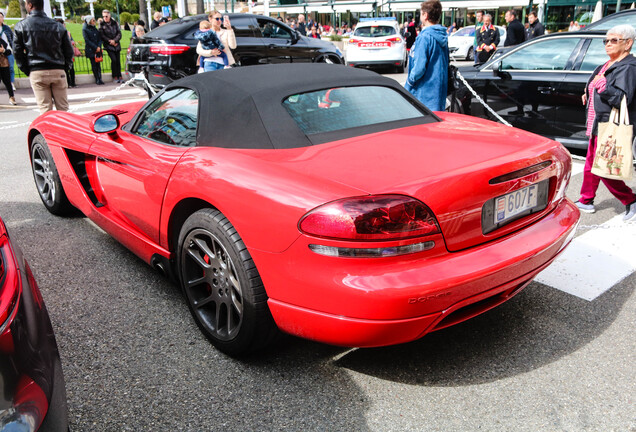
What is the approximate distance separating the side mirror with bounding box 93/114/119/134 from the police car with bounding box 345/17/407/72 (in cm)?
1526

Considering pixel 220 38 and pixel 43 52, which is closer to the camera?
pixel 43 52

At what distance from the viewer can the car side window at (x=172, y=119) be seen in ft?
10.3

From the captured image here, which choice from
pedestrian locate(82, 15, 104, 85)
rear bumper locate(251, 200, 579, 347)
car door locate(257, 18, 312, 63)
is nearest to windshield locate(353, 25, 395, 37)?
car door locate(257, 18, 312, 63)

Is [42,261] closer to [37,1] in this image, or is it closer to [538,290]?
[538,290]

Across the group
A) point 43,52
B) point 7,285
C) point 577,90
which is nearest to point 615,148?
point 577,90

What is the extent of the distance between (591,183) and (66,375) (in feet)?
14.2

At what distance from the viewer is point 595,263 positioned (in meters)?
3.88

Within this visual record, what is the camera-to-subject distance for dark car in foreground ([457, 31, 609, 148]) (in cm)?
645

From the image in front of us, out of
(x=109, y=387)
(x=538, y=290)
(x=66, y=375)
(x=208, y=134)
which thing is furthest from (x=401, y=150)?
(x=66, y=375)

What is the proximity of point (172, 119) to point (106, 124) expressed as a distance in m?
0.57

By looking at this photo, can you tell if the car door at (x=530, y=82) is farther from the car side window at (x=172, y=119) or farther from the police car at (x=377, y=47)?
the police car at (x=377, y=47)

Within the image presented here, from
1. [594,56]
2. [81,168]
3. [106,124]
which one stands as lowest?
[81,168]

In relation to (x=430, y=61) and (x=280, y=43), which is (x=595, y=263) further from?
(x=280, y=43)

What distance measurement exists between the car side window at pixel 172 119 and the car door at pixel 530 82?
4.92 m
